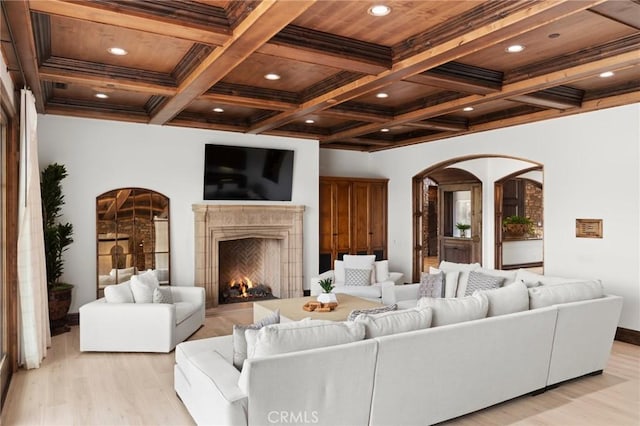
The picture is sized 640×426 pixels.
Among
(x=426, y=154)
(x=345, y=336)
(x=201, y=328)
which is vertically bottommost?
(x=201, y=328)

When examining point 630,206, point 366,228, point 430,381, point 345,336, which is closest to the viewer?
point 345,336

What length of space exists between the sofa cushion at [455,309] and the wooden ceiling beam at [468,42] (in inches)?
75.7

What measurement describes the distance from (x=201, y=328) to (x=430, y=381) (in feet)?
12.2

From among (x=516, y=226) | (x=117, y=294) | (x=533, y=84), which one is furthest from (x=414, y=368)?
(x=516, y=226)

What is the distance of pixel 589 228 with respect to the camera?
5.79 m

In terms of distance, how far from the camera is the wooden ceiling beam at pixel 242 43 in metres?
2.88

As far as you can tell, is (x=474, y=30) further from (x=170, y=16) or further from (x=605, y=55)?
(x=170, y=16)

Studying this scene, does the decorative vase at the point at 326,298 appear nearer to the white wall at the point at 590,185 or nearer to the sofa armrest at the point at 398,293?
the sofa armrest at the point at 398,293

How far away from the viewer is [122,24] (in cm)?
320

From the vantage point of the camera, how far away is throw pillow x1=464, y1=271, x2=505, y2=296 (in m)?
5.11

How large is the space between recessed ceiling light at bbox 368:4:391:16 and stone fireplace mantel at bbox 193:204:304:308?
14.8ft

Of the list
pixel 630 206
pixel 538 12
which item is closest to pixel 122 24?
pixel 538 12

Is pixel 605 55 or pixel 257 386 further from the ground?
pixel 605 55

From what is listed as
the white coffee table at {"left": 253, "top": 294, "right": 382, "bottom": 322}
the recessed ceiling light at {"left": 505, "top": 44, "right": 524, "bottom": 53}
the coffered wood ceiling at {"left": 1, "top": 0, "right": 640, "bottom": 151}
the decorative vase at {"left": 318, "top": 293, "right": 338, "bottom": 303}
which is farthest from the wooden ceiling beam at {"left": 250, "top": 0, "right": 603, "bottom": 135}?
the white coffee table at {"left": 253, "top": 294, "right": 382, "bottom": 322}
